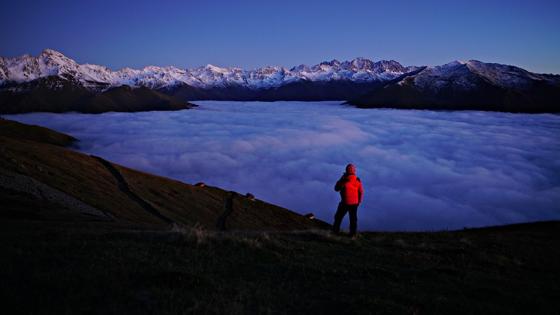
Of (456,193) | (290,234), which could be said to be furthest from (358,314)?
(456,193)

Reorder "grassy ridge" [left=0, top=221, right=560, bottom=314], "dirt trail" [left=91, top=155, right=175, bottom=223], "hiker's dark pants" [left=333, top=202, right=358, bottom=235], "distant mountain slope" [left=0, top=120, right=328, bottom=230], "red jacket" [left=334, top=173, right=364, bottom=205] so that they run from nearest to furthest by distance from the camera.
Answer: "grassy ridge" [left=0, top=221, right=560, bottom=314] < "red jacket" [left=334, top=173, right=364, bottom=205] < "hiker's dark pants" [left=333, top=202, right=358, bottom=235] < "distant mountain slope" [left=0, top=120, right=328, bottom=230] < "dirt trail" [left=91, top=155, right=175, bottom=223]

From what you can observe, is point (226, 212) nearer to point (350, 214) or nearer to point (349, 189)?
point (350, 214)

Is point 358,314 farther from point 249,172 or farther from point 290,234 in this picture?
point 249,172

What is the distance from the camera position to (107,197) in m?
43.1

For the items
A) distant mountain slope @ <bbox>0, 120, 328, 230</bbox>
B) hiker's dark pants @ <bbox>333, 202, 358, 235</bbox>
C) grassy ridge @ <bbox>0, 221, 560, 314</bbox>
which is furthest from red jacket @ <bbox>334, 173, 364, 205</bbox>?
distant mountain slope @ <bbox>0, 120, 328, 230</bbox>

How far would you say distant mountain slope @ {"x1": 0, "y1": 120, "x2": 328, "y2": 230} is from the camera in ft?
93.6

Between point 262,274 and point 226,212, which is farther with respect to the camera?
point 226,212

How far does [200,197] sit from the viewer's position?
2415 inches

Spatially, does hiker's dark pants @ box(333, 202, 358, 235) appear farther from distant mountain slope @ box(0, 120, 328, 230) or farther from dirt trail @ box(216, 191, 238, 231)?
dirt trail @ box(216, 191, 238, 231)

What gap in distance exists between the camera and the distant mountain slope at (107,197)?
28.5 m

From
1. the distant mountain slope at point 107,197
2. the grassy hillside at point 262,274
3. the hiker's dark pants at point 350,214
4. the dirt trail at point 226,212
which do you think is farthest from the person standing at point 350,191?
the dirt trail at point 226,212

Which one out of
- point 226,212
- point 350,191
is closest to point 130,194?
point 226,212

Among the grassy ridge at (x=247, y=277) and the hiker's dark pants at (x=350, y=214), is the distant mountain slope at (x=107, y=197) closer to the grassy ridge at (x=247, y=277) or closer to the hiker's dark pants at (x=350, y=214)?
the hiker's dark pants at (x=350, y=214)

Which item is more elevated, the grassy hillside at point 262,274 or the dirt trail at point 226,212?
the grassy hillside at point 262,274
